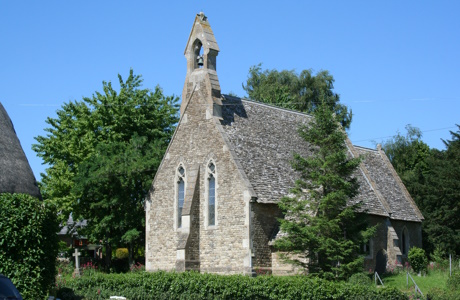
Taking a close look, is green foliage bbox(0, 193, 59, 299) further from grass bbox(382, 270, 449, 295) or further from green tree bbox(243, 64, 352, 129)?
green tree bbox(243, 64, 352, 129)

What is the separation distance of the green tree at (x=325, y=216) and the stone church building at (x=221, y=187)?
6.63ft

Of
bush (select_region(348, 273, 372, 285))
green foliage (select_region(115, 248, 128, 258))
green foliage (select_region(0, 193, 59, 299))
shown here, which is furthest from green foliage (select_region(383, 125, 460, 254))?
green foliage (select_region(0, 193, 59, 299))

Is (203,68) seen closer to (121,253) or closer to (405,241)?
(121,253)

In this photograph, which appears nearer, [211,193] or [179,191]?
[211,193]

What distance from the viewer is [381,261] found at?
133 feet

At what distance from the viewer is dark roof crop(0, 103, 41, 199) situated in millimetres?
24656

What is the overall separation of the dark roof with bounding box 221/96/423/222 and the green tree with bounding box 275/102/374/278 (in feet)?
7.91

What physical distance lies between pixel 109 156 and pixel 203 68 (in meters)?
9.17

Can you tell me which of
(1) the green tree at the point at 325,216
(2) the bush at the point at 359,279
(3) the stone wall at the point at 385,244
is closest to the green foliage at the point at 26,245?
(1) the green tree at the point at 325,216

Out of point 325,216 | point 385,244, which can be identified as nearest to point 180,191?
point 325,216

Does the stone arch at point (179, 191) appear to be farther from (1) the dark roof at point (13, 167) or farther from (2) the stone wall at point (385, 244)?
(1) the dark roof at point (13, 167)

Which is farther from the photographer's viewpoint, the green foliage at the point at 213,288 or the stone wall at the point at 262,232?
the stone wall at the point at 262,232

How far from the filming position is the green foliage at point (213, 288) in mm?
25094

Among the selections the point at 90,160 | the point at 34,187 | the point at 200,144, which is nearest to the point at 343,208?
the point at 200,144
